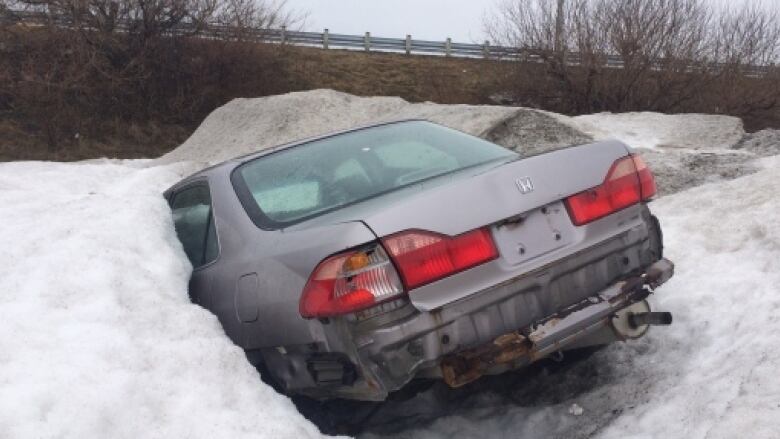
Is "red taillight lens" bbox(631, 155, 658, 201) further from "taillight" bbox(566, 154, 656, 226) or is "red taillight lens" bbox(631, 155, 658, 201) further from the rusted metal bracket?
the rusted metal bracket

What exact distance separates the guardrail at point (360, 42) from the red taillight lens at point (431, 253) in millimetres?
15116

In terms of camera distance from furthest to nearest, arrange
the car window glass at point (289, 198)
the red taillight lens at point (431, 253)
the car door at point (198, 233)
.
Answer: the car door at point (198, 233) → the car window glass at point (289, 198) → the red taillight lens at point (431, 253)

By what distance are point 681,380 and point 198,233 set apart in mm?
2456

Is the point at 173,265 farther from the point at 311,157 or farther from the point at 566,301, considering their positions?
the point at 566,301

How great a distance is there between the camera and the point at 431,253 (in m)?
2.75

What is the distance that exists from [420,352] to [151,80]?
729 inches

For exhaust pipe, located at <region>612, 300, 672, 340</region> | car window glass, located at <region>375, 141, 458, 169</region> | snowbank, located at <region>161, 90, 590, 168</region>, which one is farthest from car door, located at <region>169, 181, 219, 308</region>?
snowbank, located at <region>161, 90, 590, 168</region>

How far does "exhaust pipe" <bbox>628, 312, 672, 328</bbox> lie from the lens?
3.17 metres

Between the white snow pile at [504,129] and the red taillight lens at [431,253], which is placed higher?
the red taillight lens at [431,253]

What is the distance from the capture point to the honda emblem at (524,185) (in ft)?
9.82

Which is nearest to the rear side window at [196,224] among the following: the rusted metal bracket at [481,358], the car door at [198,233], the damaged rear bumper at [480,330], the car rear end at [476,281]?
the car door at [198,233]

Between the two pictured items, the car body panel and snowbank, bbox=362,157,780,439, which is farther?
snowbank, bbox=362,157,780,439

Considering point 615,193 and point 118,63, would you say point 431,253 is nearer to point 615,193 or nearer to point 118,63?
point 615,193

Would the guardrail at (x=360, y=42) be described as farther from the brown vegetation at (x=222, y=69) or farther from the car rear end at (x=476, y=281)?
the car rear end at (x=476, y=281)
